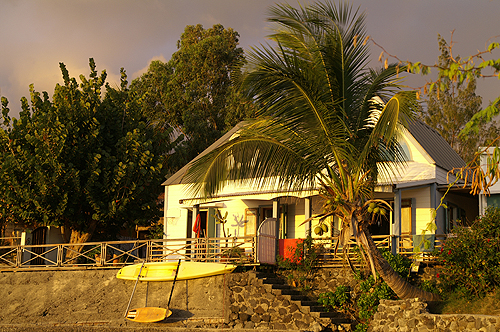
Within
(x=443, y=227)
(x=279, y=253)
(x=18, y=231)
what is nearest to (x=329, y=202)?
(x=279, y=253)

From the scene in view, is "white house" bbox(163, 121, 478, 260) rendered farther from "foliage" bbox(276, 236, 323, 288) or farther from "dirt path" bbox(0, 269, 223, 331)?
"dirt path" bbox(0, 269, 223, 331)

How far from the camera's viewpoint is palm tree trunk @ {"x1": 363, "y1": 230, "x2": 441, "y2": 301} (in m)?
11.5

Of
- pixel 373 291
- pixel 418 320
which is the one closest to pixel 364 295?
pixel 373 291

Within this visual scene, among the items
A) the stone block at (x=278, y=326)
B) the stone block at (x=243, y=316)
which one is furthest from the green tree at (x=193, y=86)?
the stone block at (x=278, y=326)

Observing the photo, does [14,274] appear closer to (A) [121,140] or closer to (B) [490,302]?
(A) [121,140]

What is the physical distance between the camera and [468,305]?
12.4 meters

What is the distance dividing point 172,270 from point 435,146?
10677 mm

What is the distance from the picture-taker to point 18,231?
26.1 m

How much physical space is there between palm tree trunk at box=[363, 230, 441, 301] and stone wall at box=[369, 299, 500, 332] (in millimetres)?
243

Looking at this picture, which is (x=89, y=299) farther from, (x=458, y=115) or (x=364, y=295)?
(x=458, y=115)

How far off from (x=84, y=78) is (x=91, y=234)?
6807 millimetres

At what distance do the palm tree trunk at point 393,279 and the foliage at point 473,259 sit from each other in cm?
84

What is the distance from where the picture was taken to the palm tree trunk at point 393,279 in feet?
37.7

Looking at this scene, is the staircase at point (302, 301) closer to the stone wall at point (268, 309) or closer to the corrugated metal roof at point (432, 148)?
the stone wall at point (268, 309)
